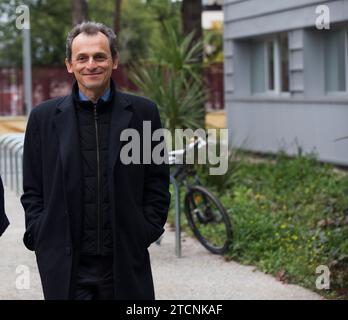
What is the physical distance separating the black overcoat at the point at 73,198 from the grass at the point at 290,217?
10.9 feet

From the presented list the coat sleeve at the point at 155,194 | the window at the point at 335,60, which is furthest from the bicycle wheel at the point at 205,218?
the window at the point at 335,60

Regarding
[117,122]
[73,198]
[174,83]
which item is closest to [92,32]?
[117,122]

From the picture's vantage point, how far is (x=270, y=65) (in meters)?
19.3

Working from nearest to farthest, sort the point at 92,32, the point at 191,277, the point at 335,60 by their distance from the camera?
the point at 92,32 < the point at 191,277 < the point at 335,60

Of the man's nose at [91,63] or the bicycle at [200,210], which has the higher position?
the man's nose at [91,63]

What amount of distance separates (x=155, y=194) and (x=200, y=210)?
5.52 metres

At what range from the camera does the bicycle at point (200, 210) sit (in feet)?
31.8

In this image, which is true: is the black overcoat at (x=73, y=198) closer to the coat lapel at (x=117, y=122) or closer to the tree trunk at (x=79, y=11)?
the coat lapel at (x=117, y=122)

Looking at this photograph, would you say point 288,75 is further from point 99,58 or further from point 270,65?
point 99,58

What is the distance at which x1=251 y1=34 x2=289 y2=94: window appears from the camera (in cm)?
1856

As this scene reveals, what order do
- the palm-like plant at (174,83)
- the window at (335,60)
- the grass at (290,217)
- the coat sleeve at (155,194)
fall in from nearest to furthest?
the coat sleeve at (155,194) < the grass at (290,217) < the palm-like plant at (174,83) < the window at (335,60)
